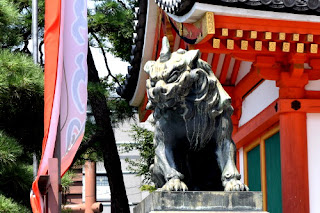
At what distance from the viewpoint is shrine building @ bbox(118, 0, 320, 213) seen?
7.64 m

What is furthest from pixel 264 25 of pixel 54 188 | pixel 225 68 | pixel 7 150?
pixel 7 150

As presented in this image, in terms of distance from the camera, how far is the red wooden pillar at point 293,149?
28.6ft

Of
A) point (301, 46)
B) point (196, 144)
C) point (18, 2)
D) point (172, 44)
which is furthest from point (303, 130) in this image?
point (18, 2)

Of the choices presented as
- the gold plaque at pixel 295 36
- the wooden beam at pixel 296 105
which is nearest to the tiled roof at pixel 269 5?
the gold plaque at pixel 295 36

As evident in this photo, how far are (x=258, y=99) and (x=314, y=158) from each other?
56.3 inches

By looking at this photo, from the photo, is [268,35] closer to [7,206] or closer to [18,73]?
[18,73]

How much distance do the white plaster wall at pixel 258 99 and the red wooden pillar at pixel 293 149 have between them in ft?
1.27

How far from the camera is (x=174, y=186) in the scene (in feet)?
16.9

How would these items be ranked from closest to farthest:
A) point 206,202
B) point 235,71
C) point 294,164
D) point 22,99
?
1. point 206,202
2. point 294,164
3. point 22,99
4. point 235,71

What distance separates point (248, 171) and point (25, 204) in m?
3.48

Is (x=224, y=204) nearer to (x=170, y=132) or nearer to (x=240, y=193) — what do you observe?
(x=240, y=193)

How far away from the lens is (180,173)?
17.6 ft

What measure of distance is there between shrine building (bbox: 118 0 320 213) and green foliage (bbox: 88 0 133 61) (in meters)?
2.94

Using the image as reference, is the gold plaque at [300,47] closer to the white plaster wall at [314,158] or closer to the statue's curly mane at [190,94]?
the white plaster wall at [314,158]
